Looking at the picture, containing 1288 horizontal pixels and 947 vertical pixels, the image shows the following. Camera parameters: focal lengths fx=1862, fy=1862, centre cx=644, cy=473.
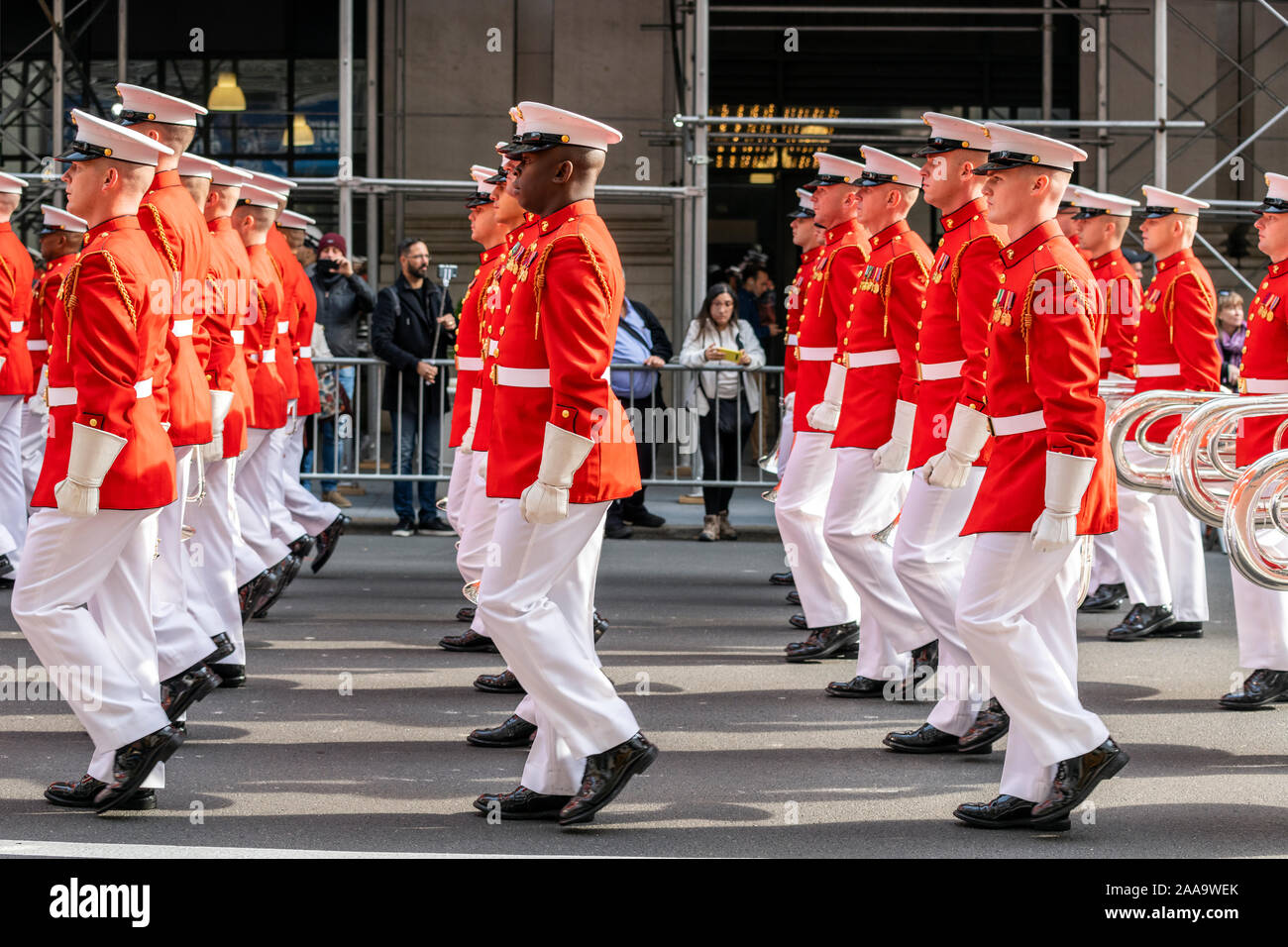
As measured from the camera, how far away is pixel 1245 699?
7156 mm

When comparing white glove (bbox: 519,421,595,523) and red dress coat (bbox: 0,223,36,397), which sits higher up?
red dress coat (bbox: 0,223,36,397)

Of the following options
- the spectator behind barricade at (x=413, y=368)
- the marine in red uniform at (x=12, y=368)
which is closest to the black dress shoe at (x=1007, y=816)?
the marine in red uniform at (x=12, y=368)

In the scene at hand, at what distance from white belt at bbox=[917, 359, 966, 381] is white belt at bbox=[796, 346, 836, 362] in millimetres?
1378

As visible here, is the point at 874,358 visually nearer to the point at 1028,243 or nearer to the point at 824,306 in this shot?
the point at 824,306

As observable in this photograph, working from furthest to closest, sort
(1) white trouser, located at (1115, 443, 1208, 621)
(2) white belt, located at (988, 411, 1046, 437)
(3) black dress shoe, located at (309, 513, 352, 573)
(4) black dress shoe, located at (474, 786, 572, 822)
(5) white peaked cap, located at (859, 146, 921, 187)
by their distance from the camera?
(3) black dress shoe, located at (309, 513, 352, 573) → (1) white trouser, located at (1115, 443, 1208, 621) → (5) white peaked cap, located at (859, 146, 921, 187) → (4) black dress shoe, located at (474, 786, 572, 822) → (2) white belt, located at (988, 411, 1046, 437)

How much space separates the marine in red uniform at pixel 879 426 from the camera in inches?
287

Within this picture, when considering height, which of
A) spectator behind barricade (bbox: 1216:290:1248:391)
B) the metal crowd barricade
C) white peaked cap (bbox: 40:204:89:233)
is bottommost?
the metal crowd barricade

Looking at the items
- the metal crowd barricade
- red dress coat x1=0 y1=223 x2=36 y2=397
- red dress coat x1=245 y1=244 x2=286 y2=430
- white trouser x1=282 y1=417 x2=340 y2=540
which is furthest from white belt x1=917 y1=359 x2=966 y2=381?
the metal crowd barricade

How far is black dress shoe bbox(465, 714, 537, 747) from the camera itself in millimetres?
6383

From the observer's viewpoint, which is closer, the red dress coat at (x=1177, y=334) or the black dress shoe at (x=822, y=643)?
the black dress shoe at (x=822, y=643)

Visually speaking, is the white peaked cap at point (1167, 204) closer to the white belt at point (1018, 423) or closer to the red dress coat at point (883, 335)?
the red dress coat at point (883, 335)

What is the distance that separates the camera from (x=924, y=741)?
6379 mm

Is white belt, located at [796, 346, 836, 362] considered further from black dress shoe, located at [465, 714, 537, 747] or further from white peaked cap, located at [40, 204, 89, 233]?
white peaked cap, located at [40, 204, 89, 233]

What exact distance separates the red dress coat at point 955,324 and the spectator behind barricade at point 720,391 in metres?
5.47
